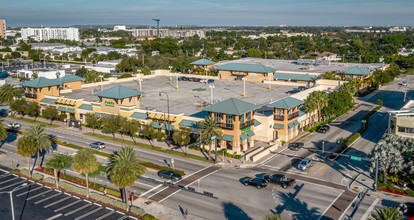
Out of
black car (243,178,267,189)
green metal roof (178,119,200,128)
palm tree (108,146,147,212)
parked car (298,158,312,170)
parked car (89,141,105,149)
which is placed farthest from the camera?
parked car (89,141,105,149)

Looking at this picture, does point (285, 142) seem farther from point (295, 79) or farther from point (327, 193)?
point (295, 79)

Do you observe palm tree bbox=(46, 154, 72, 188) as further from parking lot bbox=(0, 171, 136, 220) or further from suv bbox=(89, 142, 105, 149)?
suv bbox=(89, 142, 105, 149)

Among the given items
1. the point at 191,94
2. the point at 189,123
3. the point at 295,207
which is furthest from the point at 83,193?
the point at 191,94

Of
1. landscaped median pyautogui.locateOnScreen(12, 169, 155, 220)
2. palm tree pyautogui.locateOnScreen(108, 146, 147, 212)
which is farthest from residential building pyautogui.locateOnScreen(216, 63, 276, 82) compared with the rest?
palm tree pyautogui.locateOnScreen(108, 146, 147, 212)

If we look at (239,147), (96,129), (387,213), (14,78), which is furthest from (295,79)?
(14,78)

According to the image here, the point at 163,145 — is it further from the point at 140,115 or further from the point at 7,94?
the point at 7,94
